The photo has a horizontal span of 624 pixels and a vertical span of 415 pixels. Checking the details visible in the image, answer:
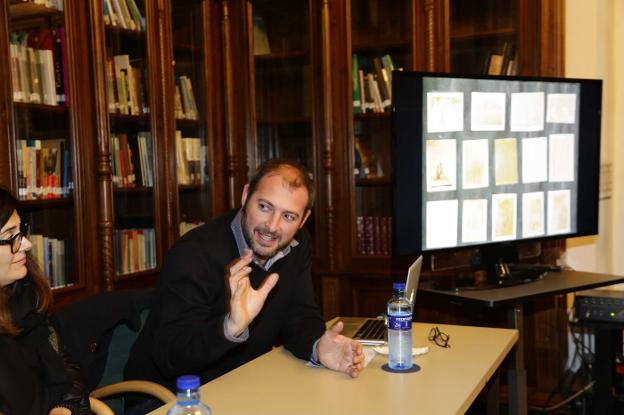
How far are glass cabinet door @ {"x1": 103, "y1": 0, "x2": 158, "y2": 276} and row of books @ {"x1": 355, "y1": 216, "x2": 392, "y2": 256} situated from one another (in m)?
1.14

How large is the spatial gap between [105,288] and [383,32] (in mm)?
2008

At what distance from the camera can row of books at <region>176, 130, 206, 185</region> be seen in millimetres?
3645

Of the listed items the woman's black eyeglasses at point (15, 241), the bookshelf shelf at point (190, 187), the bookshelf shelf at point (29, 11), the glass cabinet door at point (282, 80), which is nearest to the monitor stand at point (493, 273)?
the glass cabinet door at point (282, 80)

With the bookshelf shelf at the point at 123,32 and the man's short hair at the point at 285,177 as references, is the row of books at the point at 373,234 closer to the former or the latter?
the bookshelf shelf at the point at 123,32

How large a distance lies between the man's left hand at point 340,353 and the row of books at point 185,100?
→ 2.04m

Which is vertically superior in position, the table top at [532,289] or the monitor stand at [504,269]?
the monitor stand at [504,269]

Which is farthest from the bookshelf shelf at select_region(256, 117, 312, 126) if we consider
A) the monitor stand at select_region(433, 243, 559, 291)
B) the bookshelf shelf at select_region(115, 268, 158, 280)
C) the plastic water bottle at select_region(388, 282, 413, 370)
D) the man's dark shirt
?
the plastic water bottle at select_region(388, 282, 413, 370)

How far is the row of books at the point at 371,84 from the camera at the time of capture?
3.79 meters

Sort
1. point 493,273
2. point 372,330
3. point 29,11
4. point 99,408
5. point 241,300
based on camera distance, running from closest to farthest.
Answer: point 241,300 → point 99,408 → point 372,330 → point 29,11 → point 493,273

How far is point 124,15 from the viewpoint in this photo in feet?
10.8

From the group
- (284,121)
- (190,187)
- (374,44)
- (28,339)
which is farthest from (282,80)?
(28,339)

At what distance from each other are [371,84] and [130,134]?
4.44ft

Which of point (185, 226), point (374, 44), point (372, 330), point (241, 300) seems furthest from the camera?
point (374, 44)

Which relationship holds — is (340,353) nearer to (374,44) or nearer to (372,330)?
(372,330)
